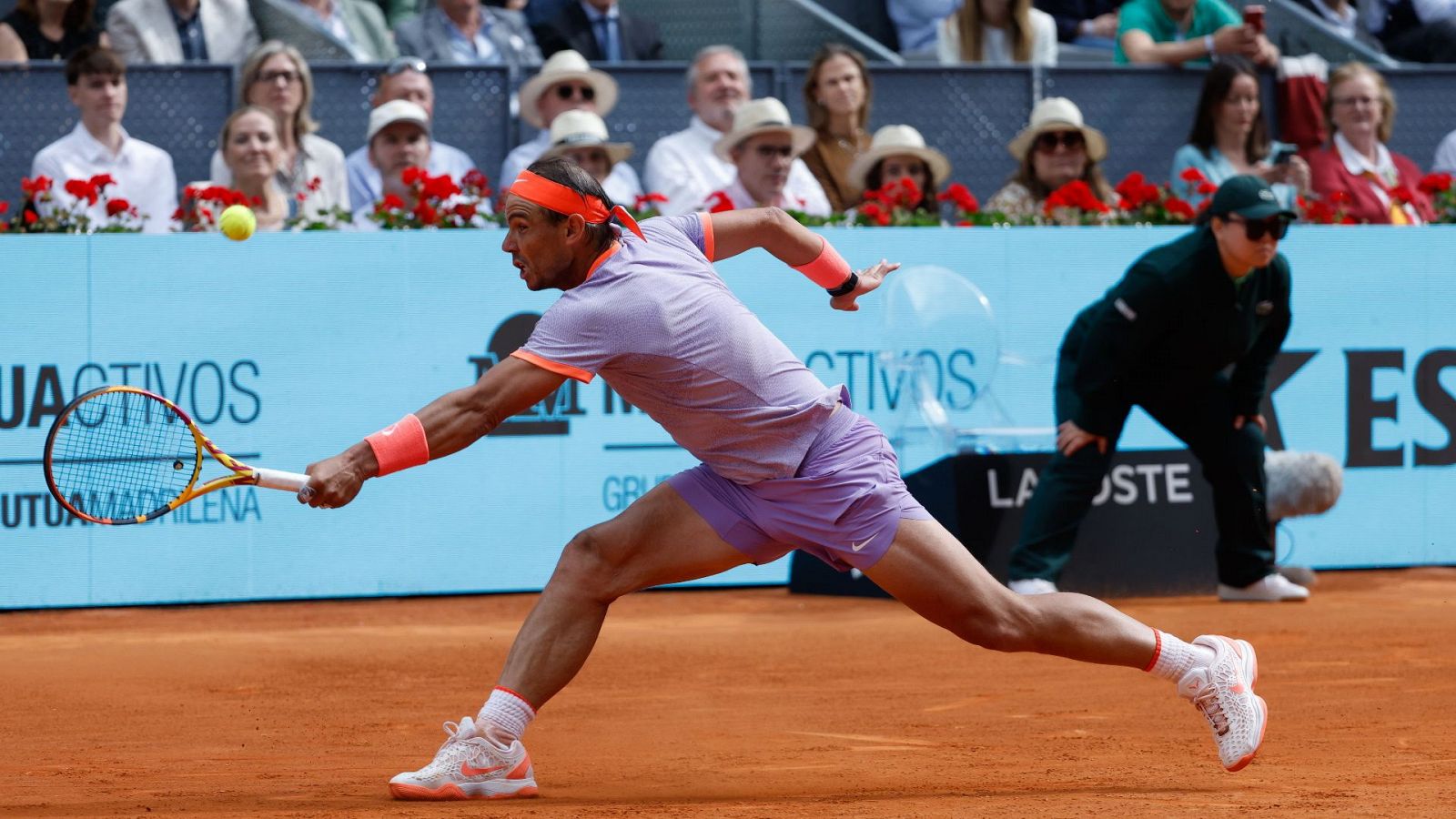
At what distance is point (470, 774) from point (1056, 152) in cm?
629

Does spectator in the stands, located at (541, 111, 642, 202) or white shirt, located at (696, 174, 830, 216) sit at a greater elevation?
spectator in the stands, located at (541, 111, 642, 202)

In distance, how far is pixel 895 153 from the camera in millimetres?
9891

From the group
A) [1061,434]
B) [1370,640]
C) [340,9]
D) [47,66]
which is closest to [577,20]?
[340,9]

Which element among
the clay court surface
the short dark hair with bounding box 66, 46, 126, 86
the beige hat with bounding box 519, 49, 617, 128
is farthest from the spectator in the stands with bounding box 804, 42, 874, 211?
the short dark hair with bounding box 66, 46, 126, 86

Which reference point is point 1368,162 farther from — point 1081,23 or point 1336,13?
point 1336,13

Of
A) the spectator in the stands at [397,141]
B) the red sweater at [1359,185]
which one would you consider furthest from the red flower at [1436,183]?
the spectator in the stands at [397,141]

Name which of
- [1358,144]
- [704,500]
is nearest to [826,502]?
[704,500]

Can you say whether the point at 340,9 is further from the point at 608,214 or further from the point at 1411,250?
the point at 608,214

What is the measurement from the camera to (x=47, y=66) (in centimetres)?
951

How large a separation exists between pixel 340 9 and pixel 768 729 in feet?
21.4

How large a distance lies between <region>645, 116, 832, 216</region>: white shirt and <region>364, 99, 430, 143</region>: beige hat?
1.23 m

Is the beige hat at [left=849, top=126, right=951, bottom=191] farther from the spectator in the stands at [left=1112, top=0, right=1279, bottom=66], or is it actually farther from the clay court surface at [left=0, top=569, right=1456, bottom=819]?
the clay court surface at [left=0, top=569, right=1456, bottom=819]

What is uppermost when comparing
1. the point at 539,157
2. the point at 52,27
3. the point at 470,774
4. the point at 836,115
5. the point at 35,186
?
the point at 52,27

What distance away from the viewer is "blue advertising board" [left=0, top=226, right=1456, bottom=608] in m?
8.22
